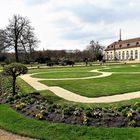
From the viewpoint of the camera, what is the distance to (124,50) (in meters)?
82.6

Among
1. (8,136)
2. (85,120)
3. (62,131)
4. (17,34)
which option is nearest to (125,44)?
(17,34)

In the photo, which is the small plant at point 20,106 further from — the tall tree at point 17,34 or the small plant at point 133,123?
the tall tree at point 17,34

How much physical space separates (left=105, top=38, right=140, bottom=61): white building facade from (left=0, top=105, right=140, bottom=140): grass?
6619 centimetres

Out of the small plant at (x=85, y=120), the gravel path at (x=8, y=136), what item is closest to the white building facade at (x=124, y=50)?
the small plant at (x=85, y=120)

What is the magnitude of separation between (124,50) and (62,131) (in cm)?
7790

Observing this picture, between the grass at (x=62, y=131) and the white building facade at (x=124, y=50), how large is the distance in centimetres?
6619

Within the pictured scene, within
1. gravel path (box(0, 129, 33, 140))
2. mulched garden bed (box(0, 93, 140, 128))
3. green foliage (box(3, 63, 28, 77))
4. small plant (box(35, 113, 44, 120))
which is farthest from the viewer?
green foliage (box(3, 63, 28, 77))

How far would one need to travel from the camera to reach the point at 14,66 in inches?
485

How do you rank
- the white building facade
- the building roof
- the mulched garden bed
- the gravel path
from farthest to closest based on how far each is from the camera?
the building roof → the white building facade → the mulched garden bed → the gravel path

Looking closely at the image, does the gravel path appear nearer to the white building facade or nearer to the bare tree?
the bare tree

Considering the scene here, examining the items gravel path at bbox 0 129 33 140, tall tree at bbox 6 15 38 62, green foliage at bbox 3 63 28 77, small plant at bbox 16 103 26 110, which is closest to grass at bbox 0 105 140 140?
gravel path at bbox 0 129 33 140

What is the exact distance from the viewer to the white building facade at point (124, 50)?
253ft

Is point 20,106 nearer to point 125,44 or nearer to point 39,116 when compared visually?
point 39,116

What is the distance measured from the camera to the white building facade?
77.2 m
